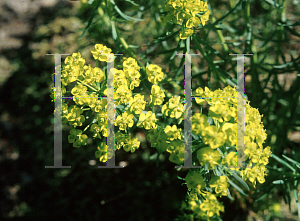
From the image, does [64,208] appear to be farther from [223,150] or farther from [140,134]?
[223,150]

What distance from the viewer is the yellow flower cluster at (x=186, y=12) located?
108 centimetres

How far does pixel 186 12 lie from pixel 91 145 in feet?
7.27

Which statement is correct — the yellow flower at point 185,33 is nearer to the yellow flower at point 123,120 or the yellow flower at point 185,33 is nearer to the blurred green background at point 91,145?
the yellow flower at point 123,120

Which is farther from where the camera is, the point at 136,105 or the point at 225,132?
the point at 136,105

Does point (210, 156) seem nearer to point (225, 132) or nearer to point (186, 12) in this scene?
point (225, 132)

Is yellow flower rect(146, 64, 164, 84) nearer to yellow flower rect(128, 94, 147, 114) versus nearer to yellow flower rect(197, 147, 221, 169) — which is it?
yellow flower rect(128, 94, 147, 114)

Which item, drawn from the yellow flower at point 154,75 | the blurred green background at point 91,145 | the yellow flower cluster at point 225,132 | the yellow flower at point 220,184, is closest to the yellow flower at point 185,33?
the yellow flower at point 154,75

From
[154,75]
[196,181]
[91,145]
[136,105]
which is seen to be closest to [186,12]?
[154,75]

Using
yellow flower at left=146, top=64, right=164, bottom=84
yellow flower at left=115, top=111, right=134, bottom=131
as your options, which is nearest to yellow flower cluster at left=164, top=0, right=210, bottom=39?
yellow flower at left=146, top=64, right=164, bottom=84

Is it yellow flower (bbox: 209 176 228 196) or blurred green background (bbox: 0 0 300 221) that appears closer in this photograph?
yellow flower (bbox: 209 176 228 196)

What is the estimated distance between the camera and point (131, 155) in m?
2.80

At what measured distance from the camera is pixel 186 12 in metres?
1.08

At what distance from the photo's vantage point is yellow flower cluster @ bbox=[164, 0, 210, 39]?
3.54ft

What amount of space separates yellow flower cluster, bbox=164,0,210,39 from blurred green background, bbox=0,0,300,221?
3.19 ft
